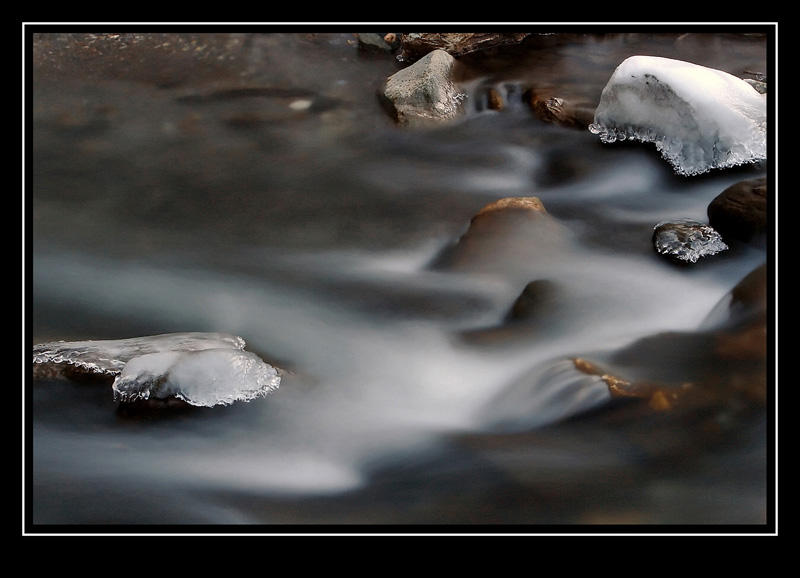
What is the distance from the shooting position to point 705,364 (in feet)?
9.42

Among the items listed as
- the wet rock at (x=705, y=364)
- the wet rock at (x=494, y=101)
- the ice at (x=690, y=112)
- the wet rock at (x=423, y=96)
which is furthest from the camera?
the wet rock at (x=494, y=101)

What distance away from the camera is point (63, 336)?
3402mm

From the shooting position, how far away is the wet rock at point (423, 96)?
213 inches

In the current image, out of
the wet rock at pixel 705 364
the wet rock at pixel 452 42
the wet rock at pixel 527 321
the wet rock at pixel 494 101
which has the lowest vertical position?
the wet rock at pixel 705 364

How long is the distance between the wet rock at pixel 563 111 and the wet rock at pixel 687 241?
1464 mm

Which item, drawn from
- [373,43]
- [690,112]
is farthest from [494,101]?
[690,112]

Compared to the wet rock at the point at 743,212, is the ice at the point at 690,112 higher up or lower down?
higher up

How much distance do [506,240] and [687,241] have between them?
975 millimetres

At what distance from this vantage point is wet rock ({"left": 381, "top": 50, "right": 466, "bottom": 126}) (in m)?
5.40

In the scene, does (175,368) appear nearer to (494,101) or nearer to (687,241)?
(687,241)

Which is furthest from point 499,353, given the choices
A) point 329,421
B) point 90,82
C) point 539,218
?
point 90,82

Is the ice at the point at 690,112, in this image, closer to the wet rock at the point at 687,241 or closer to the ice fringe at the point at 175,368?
the wet rock at the point at 687,241

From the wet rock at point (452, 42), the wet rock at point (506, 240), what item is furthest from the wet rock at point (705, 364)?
the wet rock at point (452, 42)

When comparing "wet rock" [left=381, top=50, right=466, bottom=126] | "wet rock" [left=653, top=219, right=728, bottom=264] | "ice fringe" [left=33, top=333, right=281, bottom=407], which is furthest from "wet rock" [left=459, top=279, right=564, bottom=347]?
"wet rock" [left=381, top=50, right=466, bottom=126]
